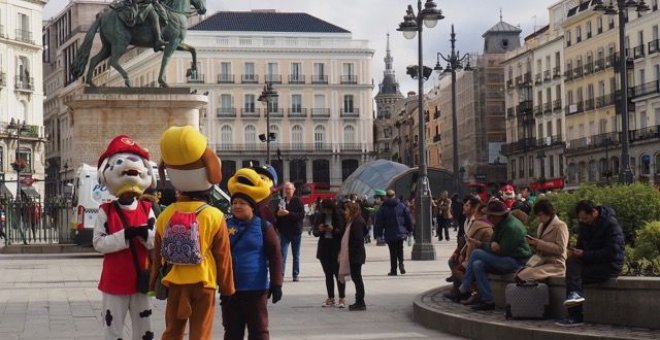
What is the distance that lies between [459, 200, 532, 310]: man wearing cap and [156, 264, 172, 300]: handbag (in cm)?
503

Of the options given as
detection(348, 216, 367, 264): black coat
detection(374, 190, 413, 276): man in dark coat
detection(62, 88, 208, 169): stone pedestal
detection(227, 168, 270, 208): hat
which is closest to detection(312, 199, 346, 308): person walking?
detection(348, 216, 367, 264): black coat

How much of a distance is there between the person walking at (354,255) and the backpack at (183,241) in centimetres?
659

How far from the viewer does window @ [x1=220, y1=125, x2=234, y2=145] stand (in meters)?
107

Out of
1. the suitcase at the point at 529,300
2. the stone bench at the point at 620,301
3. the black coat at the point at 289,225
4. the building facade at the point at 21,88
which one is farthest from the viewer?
the building facade at the point at 21,88

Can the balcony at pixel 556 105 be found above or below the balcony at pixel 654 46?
below

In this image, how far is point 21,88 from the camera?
Result: 269ft

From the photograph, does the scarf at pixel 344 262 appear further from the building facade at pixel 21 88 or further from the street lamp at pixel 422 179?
the building facade at pixel 21 88

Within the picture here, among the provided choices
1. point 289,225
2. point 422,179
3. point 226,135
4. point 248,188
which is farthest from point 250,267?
point 226,135

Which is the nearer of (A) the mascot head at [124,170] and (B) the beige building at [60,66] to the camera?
(A) the mascot head at [124,170]

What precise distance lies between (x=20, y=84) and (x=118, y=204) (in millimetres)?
75754

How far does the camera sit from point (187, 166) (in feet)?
27.6

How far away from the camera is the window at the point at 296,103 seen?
358 ft

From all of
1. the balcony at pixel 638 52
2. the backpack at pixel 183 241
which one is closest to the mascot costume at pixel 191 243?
the backpack at pixel 183 241

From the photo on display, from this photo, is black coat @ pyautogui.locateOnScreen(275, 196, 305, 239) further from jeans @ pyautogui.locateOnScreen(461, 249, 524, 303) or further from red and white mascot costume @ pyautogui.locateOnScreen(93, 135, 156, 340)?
red and white mascot costume @ pyautogui.locateOnScreen(93, 135, 156, 340)
